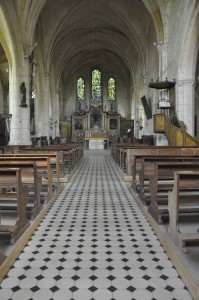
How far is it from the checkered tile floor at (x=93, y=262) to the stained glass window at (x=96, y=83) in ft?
127

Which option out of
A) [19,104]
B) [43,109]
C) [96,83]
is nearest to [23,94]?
[19,104]

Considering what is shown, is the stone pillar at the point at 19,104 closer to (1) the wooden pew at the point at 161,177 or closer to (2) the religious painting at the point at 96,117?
(1) the wooden pew at the point at 161,177

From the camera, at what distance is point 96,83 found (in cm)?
4341

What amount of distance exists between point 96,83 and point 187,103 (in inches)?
1151

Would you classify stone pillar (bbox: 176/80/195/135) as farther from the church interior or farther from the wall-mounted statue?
the wall-mounted statue

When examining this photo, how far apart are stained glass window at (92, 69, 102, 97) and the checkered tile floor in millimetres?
38660

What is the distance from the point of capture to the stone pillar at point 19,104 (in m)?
18.9

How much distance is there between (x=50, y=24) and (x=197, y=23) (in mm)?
14811

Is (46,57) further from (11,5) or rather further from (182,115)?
(182,115)

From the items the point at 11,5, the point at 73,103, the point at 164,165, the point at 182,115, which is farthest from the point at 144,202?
the point at 73,103

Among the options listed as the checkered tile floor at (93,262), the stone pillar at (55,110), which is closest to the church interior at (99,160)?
the checkered tile floor at (93,262)

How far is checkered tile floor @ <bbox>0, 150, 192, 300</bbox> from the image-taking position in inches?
115

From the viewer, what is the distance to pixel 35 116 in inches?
1034

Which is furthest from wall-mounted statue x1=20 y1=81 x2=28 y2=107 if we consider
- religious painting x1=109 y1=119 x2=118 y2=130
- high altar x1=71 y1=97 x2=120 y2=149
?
religious painting x1=109 y1=119 x2=118 y2=130
